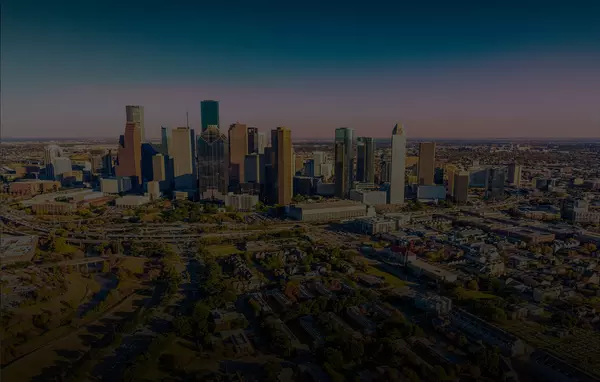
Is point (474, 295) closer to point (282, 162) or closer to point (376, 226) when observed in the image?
point (376, 226)

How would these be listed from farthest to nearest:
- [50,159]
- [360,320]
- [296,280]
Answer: [50,159]
[296,280]
[360,320]

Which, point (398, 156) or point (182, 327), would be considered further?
point (398, 156)

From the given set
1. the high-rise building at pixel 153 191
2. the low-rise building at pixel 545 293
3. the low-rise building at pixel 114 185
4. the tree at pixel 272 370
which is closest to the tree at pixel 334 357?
the tree at pixel 272 370

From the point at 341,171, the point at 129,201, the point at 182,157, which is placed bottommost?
the point at 129,201

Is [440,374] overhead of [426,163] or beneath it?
beneath

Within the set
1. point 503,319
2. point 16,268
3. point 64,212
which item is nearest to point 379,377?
point 503,319

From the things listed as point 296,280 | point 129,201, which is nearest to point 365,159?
→ point 129,201
